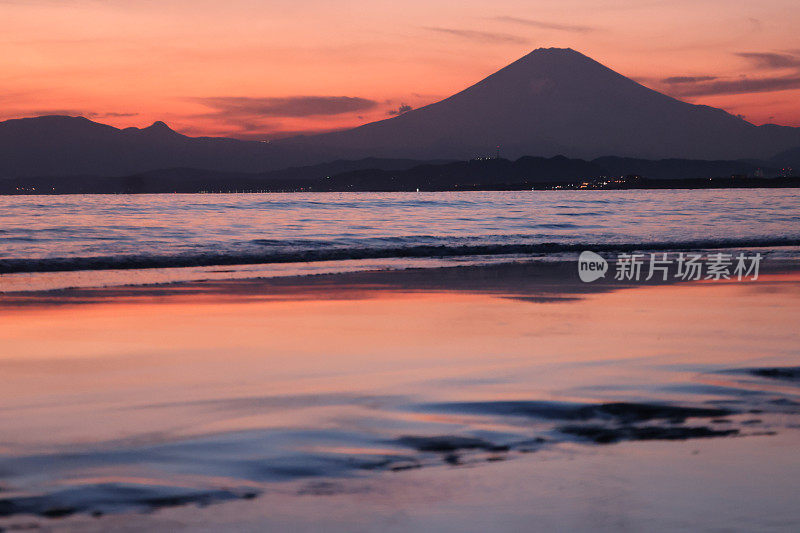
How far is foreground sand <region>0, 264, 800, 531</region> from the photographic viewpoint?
11.4 feet

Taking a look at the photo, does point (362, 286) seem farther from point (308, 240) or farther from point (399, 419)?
point (308, 240)

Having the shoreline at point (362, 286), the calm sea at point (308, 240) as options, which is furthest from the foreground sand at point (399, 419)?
the calm sea at point (308, 240)

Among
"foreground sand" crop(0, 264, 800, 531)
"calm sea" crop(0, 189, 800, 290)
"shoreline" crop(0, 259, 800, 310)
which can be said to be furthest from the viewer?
"calm sea" crop(0, 189, 800, 290)

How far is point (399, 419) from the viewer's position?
4.96m

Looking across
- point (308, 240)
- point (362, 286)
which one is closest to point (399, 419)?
point (362, 286)

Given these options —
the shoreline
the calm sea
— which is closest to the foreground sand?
the shoreline

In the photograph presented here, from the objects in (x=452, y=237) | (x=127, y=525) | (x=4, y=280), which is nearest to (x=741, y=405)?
(x=127, y=525)

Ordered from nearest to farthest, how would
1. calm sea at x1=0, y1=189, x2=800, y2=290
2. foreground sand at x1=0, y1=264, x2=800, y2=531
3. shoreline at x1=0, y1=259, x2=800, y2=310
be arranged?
foreground sand at x1=0, y1=264, x2=800, y2=531 < shoreline at x1=0, y1=259, x2=800, y2=310 < calm sea at x1=0, y1=189, x2=800, y2=290

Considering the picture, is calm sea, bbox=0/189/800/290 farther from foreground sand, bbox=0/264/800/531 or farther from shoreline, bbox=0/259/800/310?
foreground sand, bbox=0/264/800/531

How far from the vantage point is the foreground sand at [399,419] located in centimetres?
348

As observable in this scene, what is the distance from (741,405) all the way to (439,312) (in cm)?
480

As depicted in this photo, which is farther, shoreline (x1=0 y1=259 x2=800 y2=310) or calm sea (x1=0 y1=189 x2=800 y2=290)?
calm sea (x1=0 y1=189 x2=800 y2=290)

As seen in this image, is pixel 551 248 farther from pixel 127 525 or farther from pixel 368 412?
pixel 127 525

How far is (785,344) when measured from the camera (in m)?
7.69
